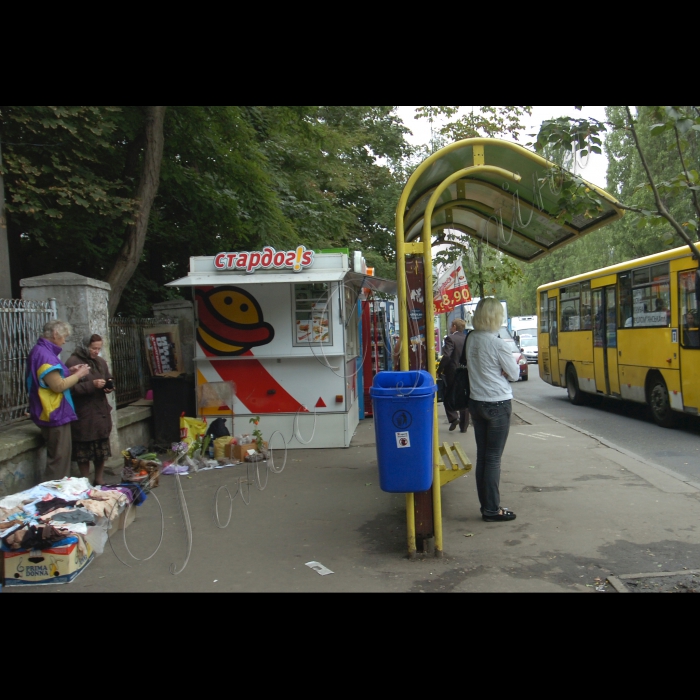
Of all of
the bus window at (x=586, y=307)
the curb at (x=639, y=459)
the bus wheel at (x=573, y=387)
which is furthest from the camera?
the bus wheel at (x=573, y=387)

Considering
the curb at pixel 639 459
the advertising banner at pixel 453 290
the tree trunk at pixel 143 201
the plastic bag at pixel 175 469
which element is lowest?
the curb at pixel 639 459

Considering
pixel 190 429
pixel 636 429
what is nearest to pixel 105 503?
pixel 190 429

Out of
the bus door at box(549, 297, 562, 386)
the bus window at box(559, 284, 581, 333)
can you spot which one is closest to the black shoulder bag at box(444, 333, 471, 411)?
the bus window at box(559, 284, 581, 333)

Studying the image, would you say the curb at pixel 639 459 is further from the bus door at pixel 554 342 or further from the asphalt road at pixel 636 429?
the bus door at pixel 554 342

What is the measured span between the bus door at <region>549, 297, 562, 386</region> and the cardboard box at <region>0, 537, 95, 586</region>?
1428 centimetres

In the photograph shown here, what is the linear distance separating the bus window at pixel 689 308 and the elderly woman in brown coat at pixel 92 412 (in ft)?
28.2

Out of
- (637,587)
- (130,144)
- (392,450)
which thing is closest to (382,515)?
(392,450)

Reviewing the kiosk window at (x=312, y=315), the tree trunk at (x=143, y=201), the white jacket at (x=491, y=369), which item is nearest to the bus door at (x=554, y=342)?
the kiosk window at (x=312, y=315)

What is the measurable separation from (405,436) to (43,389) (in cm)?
361

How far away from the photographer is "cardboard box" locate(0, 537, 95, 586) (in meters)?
4.73

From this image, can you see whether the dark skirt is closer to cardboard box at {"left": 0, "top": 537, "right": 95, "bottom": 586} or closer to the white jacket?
cardboard box at {"left": 0, "top": 537, "right": 95, "bottom": 586}

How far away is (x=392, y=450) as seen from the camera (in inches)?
192

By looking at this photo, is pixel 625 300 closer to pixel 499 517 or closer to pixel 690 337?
pixel 690 337

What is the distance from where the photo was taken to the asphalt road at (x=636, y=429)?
9.12 metres
